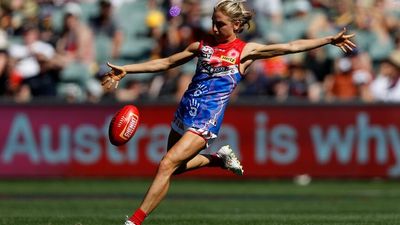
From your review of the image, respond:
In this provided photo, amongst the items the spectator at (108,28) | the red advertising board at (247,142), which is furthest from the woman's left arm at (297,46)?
the spectator at (108,28)

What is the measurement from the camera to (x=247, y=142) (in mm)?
21516

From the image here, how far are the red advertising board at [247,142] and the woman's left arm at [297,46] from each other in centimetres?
1051

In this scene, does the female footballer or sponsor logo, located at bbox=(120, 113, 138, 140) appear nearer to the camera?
the female footballer

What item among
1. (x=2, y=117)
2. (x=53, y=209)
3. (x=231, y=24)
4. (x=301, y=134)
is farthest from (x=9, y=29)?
(x=231, y=24)

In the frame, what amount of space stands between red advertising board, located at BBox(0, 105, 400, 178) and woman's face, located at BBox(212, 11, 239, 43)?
1049 centimetres

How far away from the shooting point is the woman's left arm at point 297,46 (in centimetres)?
1067

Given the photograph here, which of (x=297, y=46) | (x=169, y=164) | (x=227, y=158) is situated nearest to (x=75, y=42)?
(x=227, y=158)

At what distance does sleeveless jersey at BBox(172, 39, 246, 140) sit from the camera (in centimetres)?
A: 1088

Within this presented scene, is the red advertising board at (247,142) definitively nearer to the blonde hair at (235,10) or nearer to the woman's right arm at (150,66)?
the woman's right arm at (150,66)

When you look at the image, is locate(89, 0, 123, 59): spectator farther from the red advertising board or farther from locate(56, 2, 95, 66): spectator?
the red advertising board

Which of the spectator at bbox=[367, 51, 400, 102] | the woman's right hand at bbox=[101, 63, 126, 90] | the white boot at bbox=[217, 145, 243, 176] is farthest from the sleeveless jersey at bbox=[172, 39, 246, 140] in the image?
the spectator at bbox=[367, 51, 400, 102]

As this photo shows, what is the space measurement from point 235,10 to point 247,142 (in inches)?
424

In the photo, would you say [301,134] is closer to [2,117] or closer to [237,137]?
[237,137]

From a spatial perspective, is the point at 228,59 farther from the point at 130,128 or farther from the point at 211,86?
the point at 130,128
